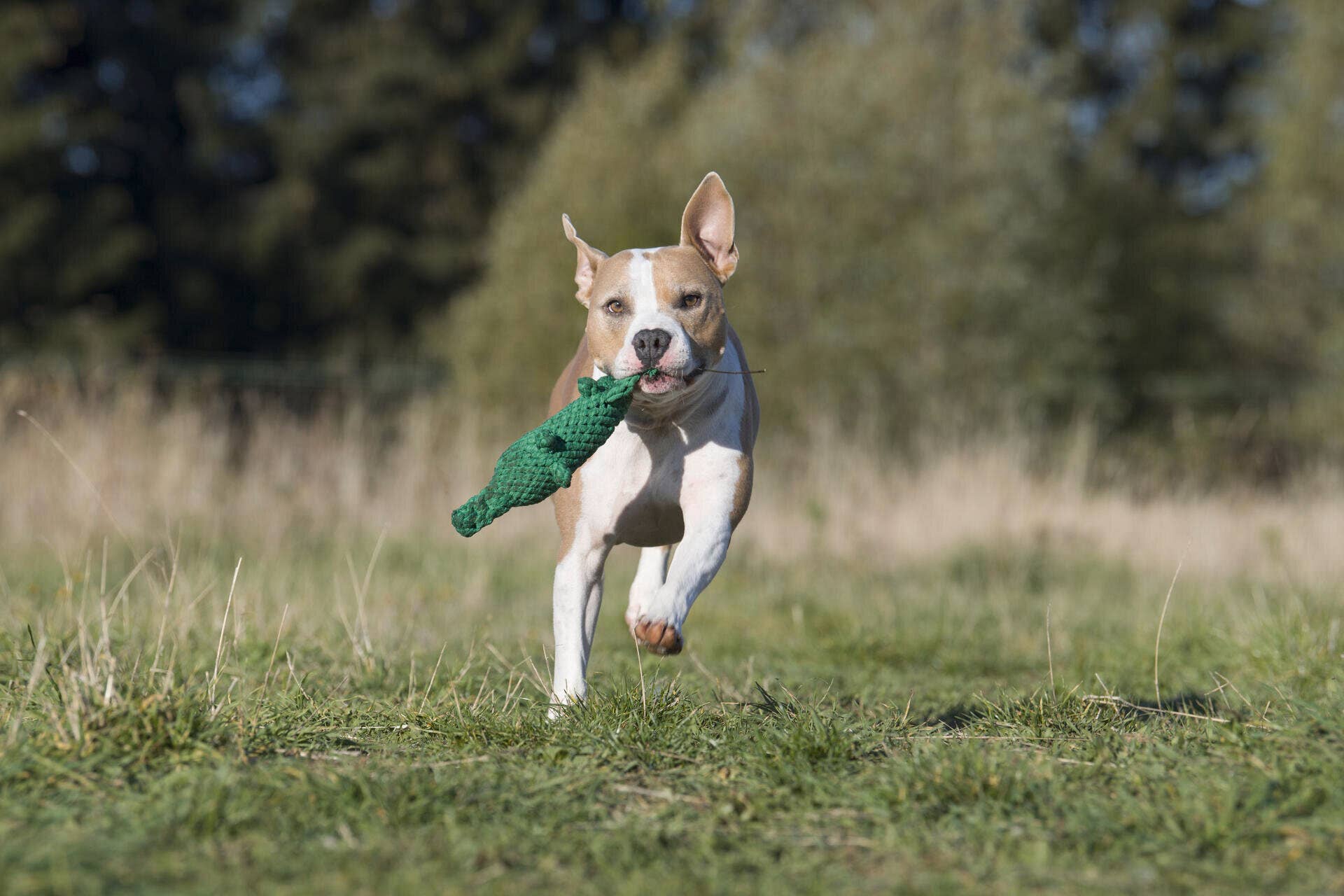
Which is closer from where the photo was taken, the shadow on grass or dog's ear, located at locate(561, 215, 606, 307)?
the shadow on grass

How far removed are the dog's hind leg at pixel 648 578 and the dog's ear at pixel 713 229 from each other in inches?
39.8

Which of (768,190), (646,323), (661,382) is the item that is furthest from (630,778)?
(768,190)

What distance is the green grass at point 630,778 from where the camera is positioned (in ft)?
8.98

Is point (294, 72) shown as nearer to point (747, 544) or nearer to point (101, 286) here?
point (101, 286)

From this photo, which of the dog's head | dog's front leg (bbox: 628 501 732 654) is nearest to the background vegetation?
the dog's head

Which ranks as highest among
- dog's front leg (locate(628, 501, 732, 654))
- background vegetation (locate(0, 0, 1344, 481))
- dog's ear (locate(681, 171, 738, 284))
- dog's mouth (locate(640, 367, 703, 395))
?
background vegetation (locate(0, 0, 1344, 481))

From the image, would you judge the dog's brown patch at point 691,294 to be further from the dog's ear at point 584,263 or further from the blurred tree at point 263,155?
the blurred tree at point 263,155

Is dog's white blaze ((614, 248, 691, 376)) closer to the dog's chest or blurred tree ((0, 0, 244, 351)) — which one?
the dog's chest

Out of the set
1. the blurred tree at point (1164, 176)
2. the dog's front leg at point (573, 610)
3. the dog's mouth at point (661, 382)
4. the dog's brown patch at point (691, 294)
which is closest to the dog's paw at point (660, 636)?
the dog's front leg at point (573, 610)

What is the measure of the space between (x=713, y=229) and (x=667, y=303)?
50 cm

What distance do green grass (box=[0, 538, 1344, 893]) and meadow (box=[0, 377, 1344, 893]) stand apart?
11 millimetres

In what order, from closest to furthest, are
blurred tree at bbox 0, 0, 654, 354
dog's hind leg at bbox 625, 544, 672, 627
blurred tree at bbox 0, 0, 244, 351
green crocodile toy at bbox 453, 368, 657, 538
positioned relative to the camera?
green crocodile toy at bbox 453, 368, 657, 538
dog's hind leg at bbox 625, 544, 672, 627
blurred tree at bbox 0, 0, 244, 351
blurred tree at bbox 0, 0, 654, 354

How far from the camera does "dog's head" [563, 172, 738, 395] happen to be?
147 inches

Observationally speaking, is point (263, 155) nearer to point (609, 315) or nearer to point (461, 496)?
point (461, 496)
